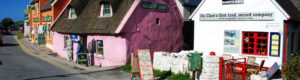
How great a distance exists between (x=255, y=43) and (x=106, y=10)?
10095mm

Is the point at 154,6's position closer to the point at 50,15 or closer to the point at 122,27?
the point at 122,27

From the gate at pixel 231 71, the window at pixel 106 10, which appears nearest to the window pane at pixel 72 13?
the window at pixel 106 10

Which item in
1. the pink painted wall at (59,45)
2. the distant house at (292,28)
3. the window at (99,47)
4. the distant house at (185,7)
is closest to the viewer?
the distant house at (292,28)

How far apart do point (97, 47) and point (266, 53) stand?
11.0 meters

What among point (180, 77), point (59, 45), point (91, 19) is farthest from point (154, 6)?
point (59, 45)

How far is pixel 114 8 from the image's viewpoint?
16.6m

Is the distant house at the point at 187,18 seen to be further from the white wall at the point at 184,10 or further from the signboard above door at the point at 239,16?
the signboard above door at the point at 239,16

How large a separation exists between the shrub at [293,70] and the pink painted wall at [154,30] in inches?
365

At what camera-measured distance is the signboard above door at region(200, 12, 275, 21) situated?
12734 millimetres

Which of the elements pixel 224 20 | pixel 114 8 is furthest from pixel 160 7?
pixel 224 20

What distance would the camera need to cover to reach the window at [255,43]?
42.4ft

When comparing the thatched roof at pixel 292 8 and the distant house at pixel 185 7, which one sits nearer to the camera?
the thatched roof at pixel 292 8

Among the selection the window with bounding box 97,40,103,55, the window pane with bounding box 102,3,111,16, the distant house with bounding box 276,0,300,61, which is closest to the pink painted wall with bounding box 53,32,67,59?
the window with bounding box 97,40,103,55

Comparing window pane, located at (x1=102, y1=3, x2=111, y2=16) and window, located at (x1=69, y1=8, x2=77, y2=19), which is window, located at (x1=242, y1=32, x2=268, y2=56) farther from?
window, located at (x1=69, y1=8, x2=77, y2=19)
